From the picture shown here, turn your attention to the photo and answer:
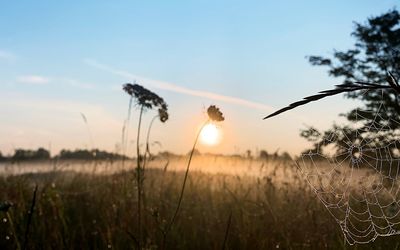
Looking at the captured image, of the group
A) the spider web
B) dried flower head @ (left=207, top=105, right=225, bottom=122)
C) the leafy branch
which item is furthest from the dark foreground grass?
the leafy branch

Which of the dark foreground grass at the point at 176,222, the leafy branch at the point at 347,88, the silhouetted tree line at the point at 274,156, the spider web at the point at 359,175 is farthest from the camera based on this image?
the silhouetted tree line at the point at 274,156

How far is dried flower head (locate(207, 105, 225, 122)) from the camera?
2689 millimetres

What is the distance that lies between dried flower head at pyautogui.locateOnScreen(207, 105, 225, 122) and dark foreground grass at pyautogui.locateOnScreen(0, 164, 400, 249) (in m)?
0.63

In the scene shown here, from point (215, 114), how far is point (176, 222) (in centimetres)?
304

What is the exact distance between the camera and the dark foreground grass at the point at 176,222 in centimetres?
423

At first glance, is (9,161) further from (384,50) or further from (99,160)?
(384,50)

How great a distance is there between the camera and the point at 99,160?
8.65 meters

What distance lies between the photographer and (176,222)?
5.55 meters

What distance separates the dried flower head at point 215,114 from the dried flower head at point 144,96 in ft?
2.96

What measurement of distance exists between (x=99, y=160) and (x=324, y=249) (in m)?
5.47

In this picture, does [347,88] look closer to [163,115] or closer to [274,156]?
[163,115]

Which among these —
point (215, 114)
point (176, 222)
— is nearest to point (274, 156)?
point (176, 222)

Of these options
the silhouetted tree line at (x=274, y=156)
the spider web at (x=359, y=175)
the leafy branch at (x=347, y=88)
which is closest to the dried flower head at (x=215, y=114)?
the spider web at (x=359, y=175)

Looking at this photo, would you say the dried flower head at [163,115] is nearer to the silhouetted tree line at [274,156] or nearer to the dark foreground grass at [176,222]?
the dark foreground grass at [176,222]
